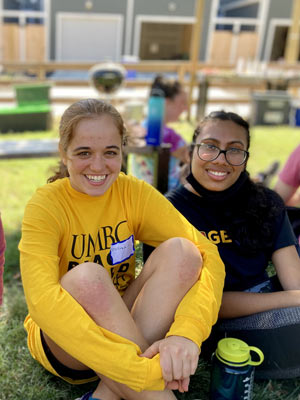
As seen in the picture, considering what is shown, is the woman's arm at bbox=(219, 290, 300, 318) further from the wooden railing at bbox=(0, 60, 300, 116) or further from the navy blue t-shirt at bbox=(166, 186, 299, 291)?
the wooden railing at bbox=(0, 60, 300, 116)

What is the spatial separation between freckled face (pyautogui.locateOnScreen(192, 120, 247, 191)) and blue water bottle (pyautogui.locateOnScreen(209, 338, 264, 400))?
0.69 meters

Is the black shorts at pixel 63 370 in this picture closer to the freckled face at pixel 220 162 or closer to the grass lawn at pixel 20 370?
the grass lawn at pixel 20 370

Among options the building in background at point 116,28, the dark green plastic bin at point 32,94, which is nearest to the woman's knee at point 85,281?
the dark green plastic bin at point 32,94

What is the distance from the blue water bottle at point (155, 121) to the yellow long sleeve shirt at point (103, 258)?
134 cm

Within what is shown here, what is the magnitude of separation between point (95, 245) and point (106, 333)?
36 cm

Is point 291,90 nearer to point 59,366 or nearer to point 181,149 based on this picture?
point 181,149

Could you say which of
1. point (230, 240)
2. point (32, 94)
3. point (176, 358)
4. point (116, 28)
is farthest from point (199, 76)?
point (116, 28)

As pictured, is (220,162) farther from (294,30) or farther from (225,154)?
(294,30)

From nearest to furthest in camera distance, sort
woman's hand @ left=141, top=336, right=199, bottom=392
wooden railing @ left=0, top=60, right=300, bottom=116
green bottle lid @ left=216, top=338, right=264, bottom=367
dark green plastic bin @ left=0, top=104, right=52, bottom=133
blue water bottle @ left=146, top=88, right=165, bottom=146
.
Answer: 1. woman's hand @ left=141, top=336, right=199, bottom=392
2. green bottle lid @ left=216, top=338, right=264, bottom=367
3. blue water bottle @ left=146, top=88, right=165, bottom=146
4. dark green plastic bin @ left=0, top=104, right=52, bottom=133
5. wooden railing @ left=0, top=60, right=300, bottom=116

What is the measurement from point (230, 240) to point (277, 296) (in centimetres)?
31

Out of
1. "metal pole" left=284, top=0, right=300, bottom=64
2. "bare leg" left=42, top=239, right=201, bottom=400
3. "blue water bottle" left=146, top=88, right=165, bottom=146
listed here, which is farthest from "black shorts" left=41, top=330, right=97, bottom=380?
"metal pole" left=284, top=0, right=300, bottom=64

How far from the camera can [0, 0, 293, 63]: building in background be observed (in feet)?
60.1

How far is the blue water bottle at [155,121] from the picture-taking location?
123 inches

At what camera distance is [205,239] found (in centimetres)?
183
